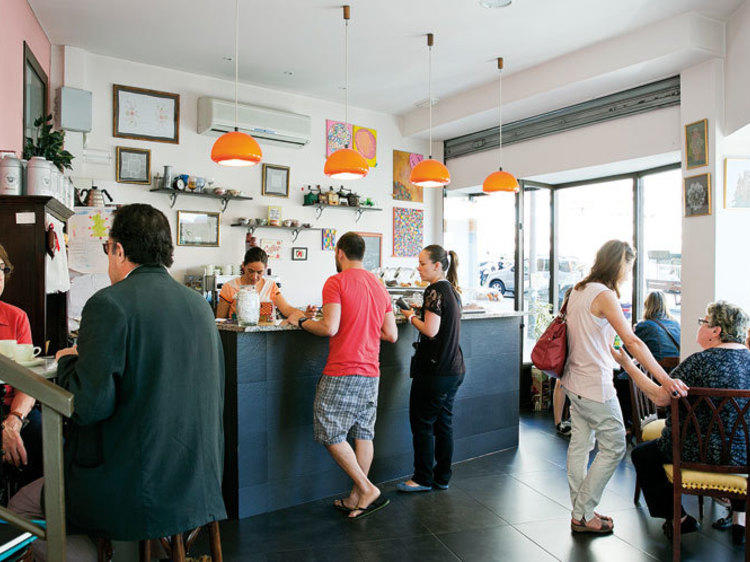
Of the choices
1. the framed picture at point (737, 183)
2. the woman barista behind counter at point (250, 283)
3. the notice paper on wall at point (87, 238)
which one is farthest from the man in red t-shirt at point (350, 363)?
the framed picture at point (737, 183)

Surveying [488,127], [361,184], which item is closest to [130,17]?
[361,184]

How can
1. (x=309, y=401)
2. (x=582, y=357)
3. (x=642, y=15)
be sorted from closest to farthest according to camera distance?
(x=582, y=357) < (x=309, y=401) < (x=642, y=15)

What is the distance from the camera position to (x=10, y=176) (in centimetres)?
336

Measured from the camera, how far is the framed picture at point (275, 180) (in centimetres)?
656

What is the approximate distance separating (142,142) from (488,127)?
407cm

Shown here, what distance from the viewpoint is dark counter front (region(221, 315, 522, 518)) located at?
3305mm

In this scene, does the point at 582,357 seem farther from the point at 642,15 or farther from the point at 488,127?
the point at 488,127

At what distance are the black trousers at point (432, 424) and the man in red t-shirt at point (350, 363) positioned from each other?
41cm

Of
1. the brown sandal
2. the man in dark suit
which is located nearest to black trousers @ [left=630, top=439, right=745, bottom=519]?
the brown sandal

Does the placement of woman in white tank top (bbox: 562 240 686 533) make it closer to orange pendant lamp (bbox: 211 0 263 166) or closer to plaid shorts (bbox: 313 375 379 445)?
plaid shorts (bbox: 313 375 379 445)

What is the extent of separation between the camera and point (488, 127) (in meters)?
7.13

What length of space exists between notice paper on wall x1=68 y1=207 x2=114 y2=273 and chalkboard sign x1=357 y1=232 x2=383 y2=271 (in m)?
3.24

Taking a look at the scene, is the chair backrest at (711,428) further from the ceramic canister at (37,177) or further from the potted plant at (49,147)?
the potted plant at (49,147)

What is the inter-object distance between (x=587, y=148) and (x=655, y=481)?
3956mm
